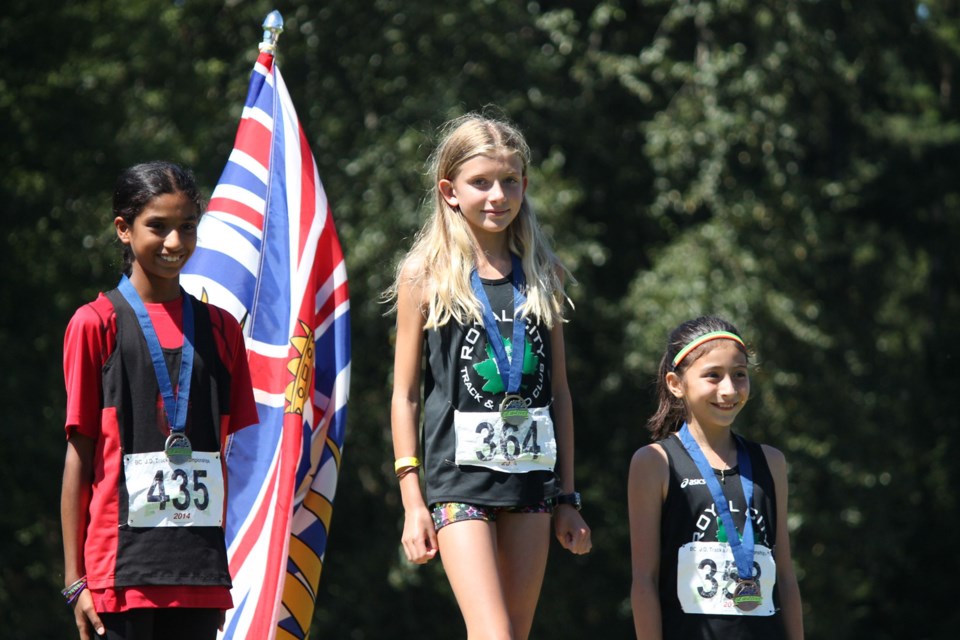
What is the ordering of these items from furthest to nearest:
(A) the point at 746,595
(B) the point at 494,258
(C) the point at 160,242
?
(B) the point at 494,258 < (A) the point at 746,595 < (C) the point at 160,242

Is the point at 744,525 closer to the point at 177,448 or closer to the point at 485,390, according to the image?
the point at 485,390

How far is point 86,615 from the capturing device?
348 centimetres

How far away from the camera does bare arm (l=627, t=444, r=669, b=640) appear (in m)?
3.85

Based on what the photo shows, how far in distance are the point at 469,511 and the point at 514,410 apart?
310 mm

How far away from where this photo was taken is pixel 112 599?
11.4ft

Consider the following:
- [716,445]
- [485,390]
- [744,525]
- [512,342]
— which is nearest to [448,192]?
[512,342]

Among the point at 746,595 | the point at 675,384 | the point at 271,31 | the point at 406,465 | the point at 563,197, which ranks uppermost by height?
the point at 563,197

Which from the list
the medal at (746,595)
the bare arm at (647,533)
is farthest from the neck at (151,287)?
the medal at (746,595)

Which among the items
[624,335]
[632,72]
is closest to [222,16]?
[632,72]

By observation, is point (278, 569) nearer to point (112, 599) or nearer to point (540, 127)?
point (112, 599)

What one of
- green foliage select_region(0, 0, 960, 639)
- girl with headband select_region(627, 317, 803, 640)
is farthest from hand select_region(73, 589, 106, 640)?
green foliage select_region(0, 0, 960, 639)

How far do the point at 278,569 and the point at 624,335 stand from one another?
898 centimetres

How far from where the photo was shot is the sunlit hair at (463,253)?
160 inches

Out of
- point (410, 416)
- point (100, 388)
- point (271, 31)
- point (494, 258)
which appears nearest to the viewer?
point (100, 388)
